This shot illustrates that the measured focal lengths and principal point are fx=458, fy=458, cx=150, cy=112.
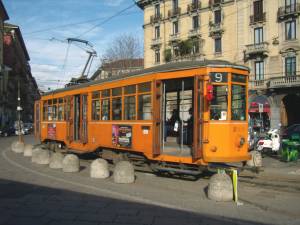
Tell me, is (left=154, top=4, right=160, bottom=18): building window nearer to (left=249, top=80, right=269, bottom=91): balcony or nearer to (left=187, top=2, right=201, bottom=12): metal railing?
(left=187, top=2, right=201, bottom=12): metal railing

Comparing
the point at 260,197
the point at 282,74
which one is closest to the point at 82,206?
the point at 260,197

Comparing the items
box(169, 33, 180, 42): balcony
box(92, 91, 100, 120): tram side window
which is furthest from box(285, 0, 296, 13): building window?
box(92, 91, 100, 120): tram side window

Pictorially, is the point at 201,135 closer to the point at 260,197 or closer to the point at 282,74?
the point at 260,197

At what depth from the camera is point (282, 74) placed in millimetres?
44438

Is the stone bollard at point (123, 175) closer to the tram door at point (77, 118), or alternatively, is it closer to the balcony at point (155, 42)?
the tram door at point (77, 118)

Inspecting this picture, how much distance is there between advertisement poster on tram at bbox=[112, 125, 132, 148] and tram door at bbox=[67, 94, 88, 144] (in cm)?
256

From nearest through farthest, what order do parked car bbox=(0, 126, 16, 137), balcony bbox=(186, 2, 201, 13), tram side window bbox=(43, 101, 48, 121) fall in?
tram side window bbox=(43, 101, 48, 121)
parked car bbox=(0, 126, 16, 137)
balcony bbox=(186, 2, 201, 13)

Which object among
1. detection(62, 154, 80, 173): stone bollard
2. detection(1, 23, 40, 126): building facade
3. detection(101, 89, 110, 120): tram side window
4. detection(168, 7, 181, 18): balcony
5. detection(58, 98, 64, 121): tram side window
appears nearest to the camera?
detection(62, 154, 80, 173): stone bollard

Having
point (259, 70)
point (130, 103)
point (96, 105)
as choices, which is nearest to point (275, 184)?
point (130, 103)

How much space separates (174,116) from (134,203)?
5.02 metres

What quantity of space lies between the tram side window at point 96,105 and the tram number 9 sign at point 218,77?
5.49 m

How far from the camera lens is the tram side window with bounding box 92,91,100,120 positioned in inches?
625

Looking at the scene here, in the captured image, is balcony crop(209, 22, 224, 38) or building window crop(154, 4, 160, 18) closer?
balcony crop(209, 22, 224, 38)

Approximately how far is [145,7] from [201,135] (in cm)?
5208
